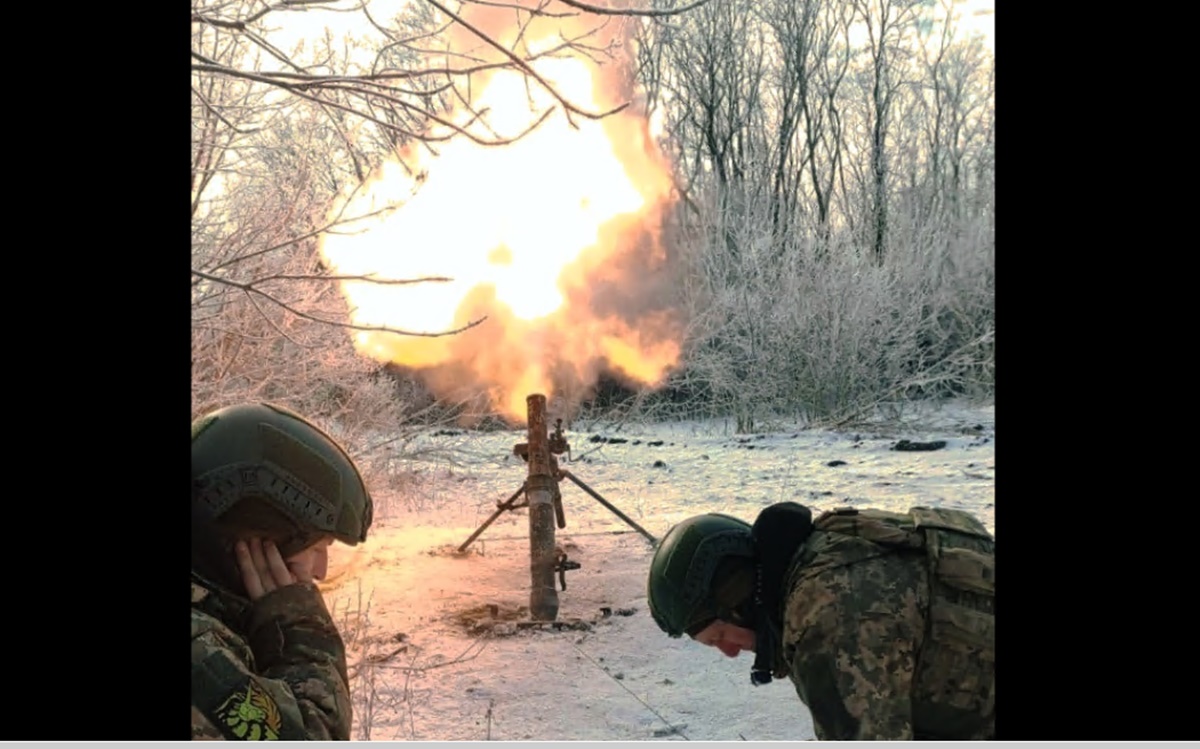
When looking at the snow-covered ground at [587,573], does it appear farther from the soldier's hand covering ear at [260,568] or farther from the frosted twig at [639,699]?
the soldier's hand covering ear at [260,568]

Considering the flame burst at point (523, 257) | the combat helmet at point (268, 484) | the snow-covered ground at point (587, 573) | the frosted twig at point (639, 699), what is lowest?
Answer: the frosted twig at point (639, 699)

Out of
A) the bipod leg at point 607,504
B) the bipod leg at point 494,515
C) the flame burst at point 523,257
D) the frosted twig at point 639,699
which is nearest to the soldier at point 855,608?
the frosted twig at point 639,699

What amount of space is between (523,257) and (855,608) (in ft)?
9.74

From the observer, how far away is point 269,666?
1743 millimetres

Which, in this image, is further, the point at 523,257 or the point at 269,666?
the point at 523,257

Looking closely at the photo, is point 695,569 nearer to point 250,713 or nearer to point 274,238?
point 250,713

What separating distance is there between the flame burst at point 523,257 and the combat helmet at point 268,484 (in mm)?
2098

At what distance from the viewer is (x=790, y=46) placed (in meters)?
3.67

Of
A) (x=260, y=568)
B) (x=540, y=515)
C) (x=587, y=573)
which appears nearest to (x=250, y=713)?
(x=260, y=568)

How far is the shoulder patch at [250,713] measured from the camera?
5.29 ft
